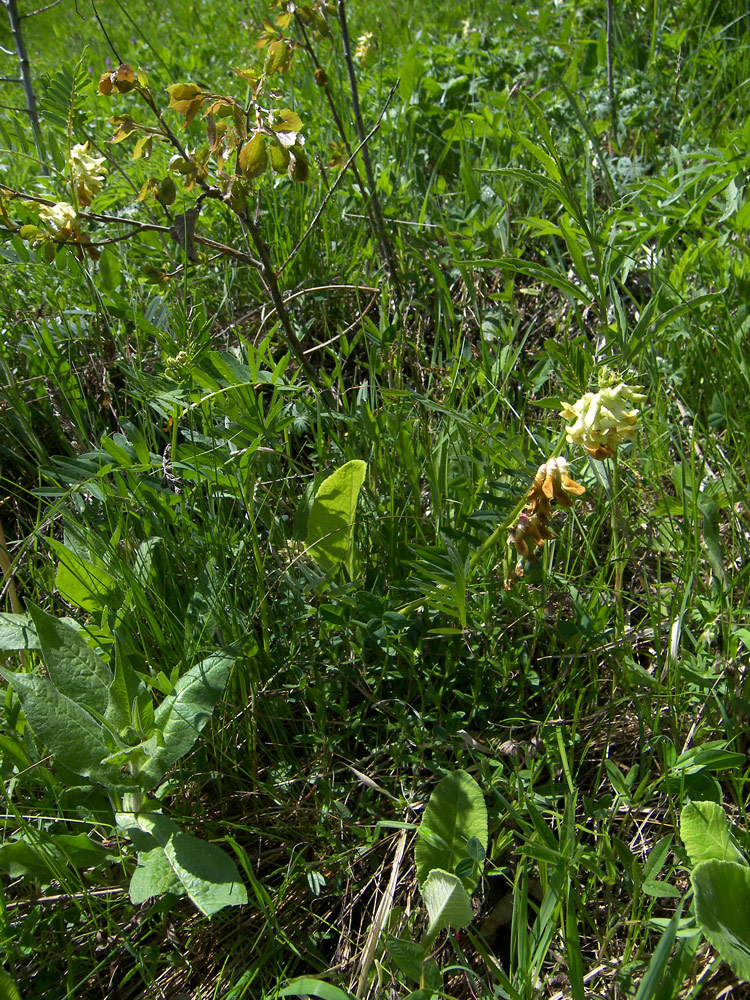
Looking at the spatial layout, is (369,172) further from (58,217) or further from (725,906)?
(725,906)

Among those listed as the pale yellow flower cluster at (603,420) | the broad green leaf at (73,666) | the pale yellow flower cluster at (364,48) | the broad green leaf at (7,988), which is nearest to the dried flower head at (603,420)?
the pale yellow flower cluster at (603,420)

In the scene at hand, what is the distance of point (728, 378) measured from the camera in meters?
2.10

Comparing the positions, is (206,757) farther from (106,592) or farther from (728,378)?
(728,378)

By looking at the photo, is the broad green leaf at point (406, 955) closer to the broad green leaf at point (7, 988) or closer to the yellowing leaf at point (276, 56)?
the broad green leaf at point (7, 988)

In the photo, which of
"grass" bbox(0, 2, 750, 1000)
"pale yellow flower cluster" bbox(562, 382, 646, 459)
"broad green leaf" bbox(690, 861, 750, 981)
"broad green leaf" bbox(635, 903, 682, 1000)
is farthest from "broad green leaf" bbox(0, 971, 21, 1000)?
"pale yellow flower cluster" bbox(562, 382, 646, 459)

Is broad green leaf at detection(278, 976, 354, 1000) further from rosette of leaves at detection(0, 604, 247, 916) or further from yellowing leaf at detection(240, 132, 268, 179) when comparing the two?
yellowing leaf at detection(240, 132, 268, 179)

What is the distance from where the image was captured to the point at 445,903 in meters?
1.26

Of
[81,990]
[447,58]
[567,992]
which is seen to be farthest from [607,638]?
[447,58]

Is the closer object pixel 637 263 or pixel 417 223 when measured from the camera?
pixel 637 263

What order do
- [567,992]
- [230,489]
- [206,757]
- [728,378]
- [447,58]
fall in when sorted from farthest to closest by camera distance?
[447,58] < [728,378] < [230,489] < [206,757] < [567,992]

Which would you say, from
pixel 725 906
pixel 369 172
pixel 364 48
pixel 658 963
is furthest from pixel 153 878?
pixel 364 48

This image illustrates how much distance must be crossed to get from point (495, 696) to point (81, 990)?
93 cm

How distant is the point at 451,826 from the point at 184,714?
1.72ft

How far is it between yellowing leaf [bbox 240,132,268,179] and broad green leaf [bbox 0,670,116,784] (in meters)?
1.13
